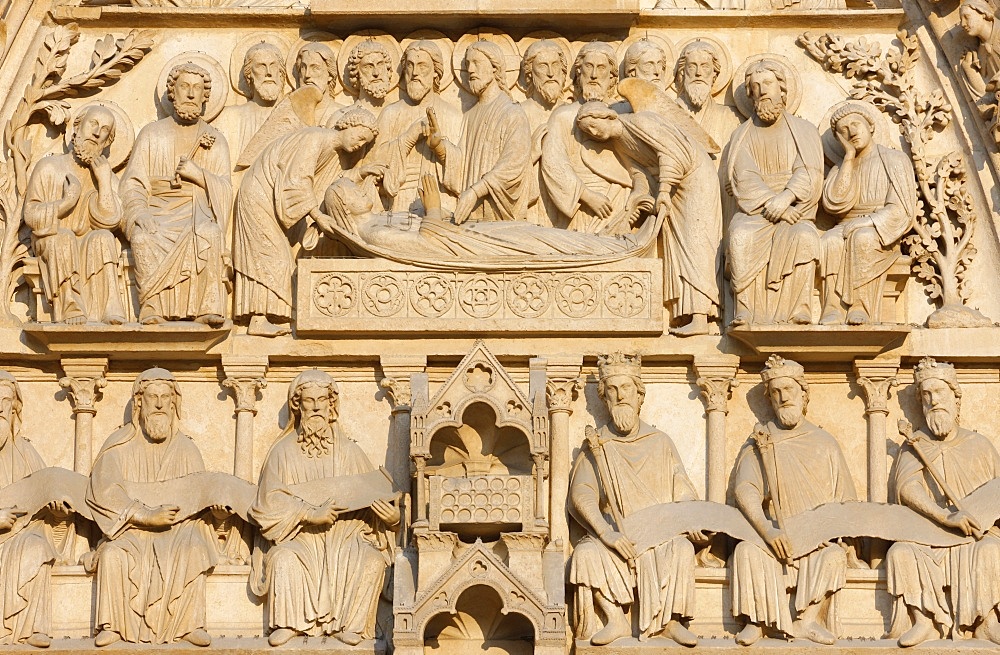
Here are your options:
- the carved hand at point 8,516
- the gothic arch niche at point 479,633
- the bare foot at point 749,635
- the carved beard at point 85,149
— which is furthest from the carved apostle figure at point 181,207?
the bare foot at point 749,635

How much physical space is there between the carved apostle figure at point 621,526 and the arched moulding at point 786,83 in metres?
2.11

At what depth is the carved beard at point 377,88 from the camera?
20.1 meters

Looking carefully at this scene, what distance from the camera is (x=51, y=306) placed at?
19469mm

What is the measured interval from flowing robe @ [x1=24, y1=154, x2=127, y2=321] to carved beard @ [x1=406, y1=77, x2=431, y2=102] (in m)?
2.21

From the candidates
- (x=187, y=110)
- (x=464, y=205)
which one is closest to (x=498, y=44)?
(x=464, y=205)

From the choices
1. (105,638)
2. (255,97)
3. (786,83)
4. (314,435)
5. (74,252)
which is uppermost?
(786,83)

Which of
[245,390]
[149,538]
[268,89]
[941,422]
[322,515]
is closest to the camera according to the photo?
[322,515]

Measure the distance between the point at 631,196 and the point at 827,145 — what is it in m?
1.43

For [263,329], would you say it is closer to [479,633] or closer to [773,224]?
[479,633]

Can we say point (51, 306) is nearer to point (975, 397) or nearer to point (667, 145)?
point (667, 145)

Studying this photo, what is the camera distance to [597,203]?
19781 mm

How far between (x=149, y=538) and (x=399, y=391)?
1979 mm

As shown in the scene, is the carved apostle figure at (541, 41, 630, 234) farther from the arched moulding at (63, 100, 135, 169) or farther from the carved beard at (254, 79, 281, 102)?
the arched moulding at (63, 100, 135, 169)

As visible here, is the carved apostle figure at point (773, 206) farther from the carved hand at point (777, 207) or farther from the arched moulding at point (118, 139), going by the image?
the arched moulding at point (118, 139)
